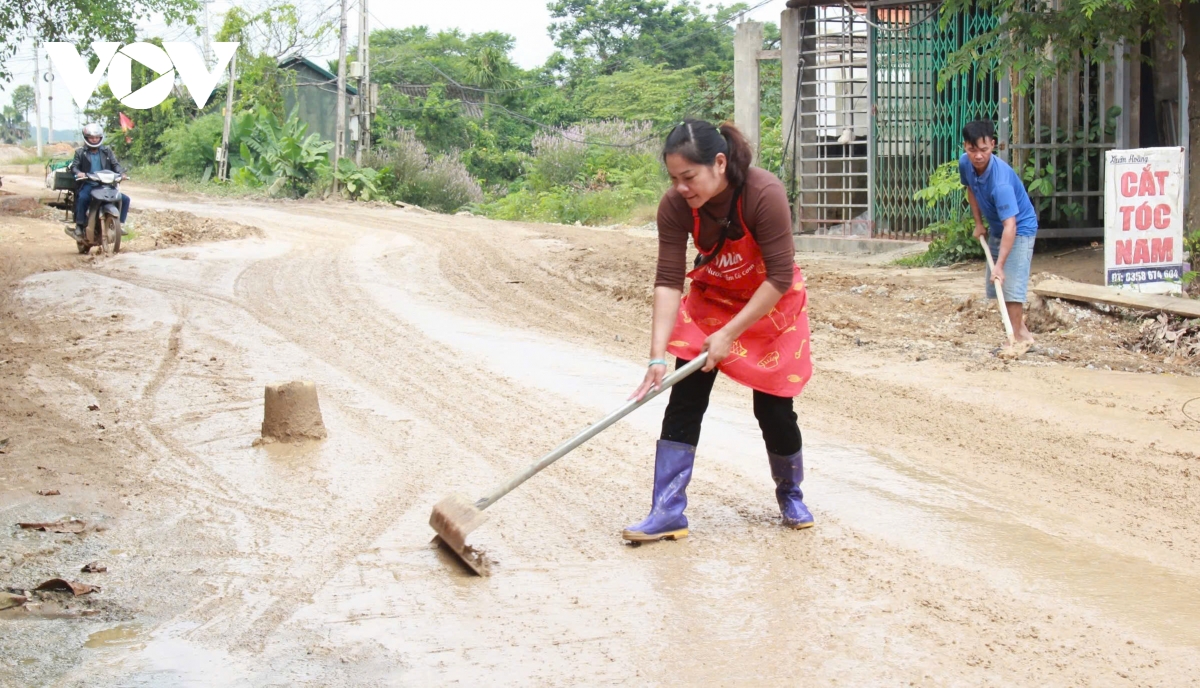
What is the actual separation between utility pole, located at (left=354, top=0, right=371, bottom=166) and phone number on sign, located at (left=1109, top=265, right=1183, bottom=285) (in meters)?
21.0

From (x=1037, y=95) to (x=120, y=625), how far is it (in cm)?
1063

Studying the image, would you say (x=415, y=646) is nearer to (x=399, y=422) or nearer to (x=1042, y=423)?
(x=399, y=422)

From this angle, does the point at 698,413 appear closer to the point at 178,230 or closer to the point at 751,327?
the point at 751,327

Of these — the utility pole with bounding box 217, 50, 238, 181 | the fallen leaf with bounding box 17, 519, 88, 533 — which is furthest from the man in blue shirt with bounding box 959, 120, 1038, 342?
the utility pole with bounding box 217, 50, 238, 181

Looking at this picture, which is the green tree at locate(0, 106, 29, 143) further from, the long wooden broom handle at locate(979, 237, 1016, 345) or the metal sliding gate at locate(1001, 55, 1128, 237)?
the long wooden broom handle at locate(979, 237, 1016, 345)

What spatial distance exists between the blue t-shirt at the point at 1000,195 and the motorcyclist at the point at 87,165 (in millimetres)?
9115

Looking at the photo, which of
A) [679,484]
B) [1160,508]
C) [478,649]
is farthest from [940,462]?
[478,649]

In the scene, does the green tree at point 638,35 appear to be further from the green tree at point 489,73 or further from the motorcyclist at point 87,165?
the motorcyclist at point 87,165

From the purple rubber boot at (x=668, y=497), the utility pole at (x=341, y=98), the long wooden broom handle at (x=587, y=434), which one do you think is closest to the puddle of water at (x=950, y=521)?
the purple rubber boot at (x=668, y=497)

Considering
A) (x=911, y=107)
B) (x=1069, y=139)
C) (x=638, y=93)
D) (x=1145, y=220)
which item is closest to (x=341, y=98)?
(x=638, y=93)

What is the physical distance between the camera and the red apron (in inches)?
157

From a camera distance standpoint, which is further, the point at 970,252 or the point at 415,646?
the point at 970,252

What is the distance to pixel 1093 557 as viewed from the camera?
3.87m

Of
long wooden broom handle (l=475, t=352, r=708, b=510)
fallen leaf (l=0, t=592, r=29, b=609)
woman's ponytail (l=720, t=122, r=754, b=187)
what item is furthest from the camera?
long wooden broom handle (l=475, t=352, r=708, b=510)
